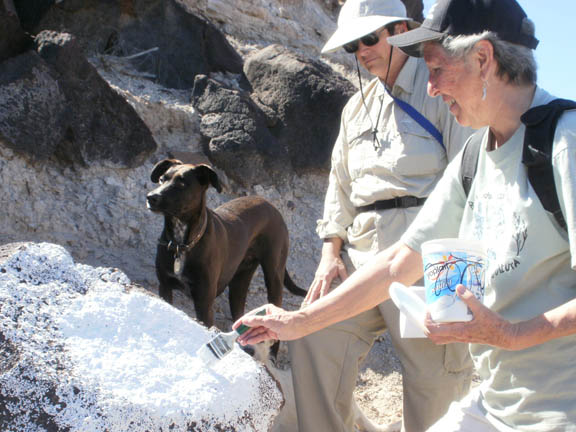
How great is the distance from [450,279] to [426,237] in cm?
55

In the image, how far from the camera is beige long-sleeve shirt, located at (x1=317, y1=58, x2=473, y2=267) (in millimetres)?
3447

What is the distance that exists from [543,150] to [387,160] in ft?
5.68

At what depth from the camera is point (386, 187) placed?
3.46 metres

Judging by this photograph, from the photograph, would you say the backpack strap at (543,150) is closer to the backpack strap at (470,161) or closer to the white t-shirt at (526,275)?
the white t-shirt at (526,275)

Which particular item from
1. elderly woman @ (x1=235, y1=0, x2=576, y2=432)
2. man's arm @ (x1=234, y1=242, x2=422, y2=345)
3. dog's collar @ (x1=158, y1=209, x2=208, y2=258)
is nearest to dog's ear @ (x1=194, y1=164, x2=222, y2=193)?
dog's collar @ (x1=158, y1=209, x2=208, y2=258)

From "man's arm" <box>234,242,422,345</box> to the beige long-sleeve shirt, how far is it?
0.97 meters

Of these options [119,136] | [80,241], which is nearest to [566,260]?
[80,241]

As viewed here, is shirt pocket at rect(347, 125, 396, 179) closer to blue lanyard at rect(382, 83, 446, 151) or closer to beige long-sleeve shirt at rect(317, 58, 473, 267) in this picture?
beige long-sleeve shirt at rect(317, 58, 473, 267)

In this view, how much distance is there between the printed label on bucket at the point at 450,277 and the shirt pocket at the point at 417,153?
5.44 feet

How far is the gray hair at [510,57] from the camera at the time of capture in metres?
1.98

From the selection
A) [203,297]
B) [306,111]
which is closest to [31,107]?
[203,297]

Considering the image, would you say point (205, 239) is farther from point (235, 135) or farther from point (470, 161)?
point (470, 161)

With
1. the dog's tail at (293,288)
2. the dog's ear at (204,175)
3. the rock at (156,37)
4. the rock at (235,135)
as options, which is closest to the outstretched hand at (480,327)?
the dog's ear at (204,175)

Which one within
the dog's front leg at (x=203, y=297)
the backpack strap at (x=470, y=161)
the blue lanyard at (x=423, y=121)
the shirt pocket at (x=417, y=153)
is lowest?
the dog's front leg at (x=203, y=297)
